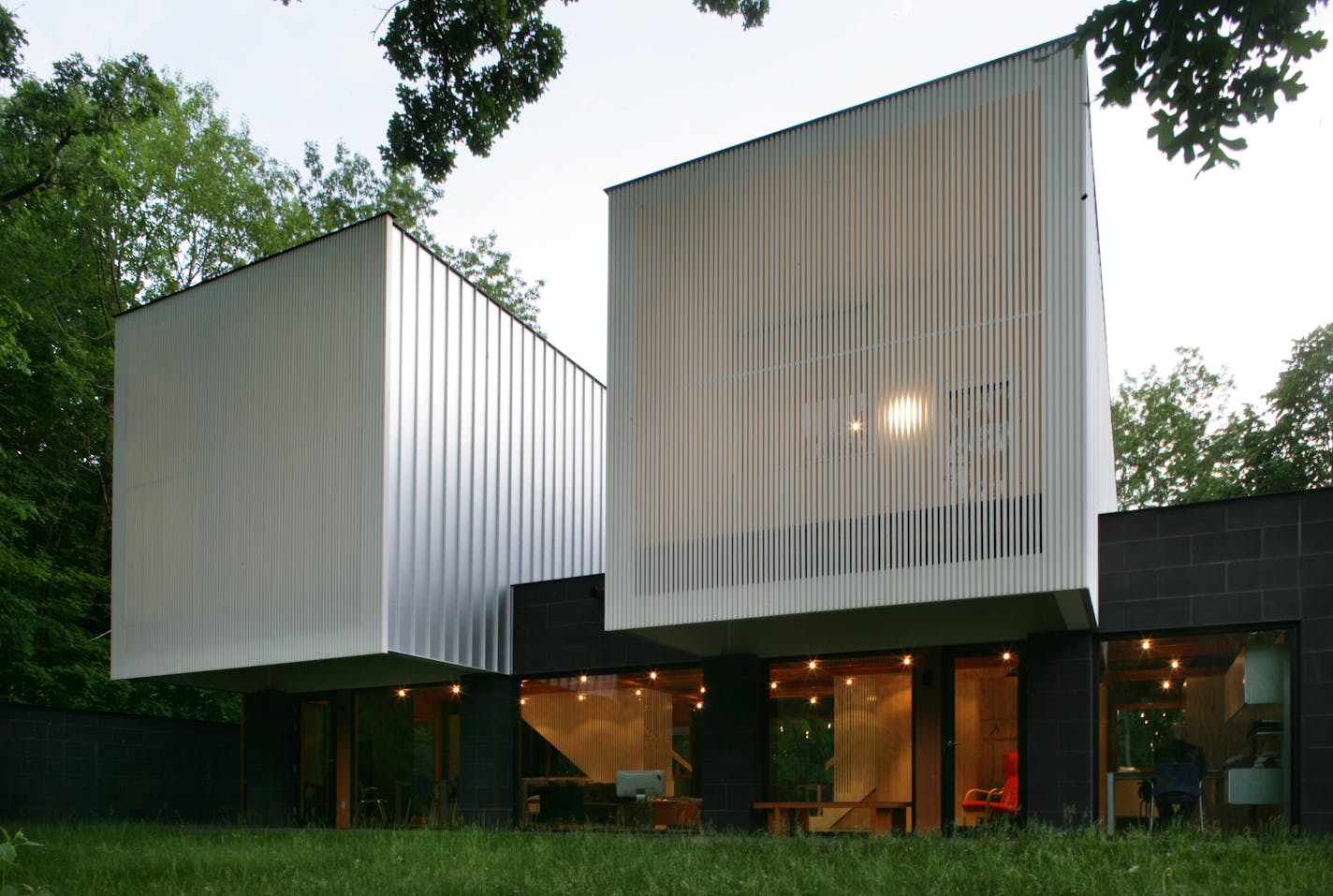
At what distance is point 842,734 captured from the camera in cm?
1442

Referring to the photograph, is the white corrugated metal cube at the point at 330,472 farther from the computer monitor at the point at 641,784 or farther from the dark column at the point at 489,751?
the computer monitor at the point at 641,784

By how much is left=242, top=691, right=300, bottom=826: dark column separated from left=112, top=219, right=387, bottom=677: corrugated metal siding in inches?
92.6

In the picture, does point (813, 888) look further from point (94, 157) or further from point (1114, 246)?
point (1114, 246)

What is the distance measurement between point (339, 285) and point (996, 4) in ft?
33.5

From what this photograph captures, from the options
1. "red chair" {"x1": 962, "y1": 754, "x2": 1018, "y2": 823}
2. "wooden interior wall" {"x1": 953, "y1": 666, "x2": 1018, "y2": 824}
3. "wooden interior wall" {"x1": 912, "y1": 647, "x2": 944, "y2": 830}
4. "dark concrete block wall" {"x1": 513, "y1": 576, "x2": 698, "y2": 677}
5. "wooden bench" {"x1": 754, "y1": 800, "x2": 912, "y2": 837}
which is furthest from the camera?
"dark concrete block wall" {"x1": 513, "y1": 576, "x2": 698, "y2": 677}

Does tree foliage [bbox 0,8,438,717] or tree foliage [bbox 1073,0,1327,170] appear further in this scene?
tree foliage [bbox 0,8,438,717]

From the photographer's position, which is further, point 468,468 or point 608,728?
point 468,468

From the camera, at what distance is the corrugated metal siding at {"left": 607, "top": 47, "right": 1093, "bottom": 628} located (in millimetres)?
11797

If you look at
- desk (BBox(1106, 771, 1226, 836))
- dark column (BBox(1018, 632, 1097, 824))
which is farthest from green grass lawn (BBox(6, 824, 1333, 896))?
dark column (BBox(1018, 632, 1097, 824))

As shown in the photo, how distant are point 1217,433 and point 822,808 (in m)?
23.4

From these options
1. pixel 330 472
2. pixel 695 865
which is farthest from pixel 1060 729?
pixel 330 472

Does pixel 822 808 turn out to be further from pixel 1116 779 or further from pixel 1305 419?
pixel 1305 419

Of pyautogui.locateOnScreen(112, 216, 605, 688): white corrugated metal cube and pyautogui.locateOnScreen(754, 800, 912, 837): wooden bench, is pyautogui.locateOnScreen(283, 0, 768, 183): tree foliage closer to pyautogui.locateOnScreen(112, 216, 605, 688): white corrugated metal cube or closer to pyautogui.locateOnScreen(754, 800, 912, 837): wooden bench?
pyautogui.locateOnScreen(112, 216, 605, 688): white corrugated metal cube

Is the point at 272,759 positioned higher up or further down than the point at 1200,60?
further down
